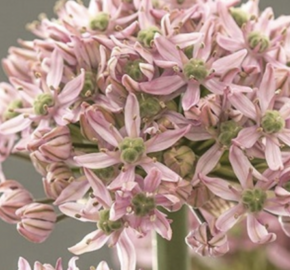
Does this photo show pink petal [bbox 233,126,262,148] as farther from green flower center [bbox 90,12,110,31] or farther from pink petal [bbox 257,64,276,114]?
green flower center [bbox 90,12,110,31]

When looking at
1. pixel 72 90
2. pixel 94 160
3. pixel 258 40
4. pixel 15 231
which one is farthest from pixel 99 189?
pixel 15 231

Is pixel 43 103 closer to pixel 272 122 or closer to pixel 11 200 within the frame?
pixel 11 200

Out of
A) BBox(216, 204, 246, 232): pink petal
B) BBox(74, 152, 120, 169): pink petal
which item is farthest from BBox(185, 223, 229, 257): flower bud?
BBox(74, 152, 120, 169): pink petal

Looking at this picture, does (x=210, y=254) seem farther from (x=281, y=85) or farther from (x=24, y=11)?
(x=24, y=11)

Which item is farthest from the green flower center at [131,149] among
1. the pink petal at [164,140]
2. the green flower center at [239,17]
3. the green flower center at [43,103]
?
the green flower center at [239,17]

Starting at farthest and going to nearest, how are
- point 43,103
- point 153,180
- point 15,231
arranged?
point 15,231
point 43,103
point 153,180

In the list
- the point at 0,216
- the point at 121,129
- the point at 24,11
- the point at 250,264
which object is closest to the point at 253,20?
the point at 121,129
